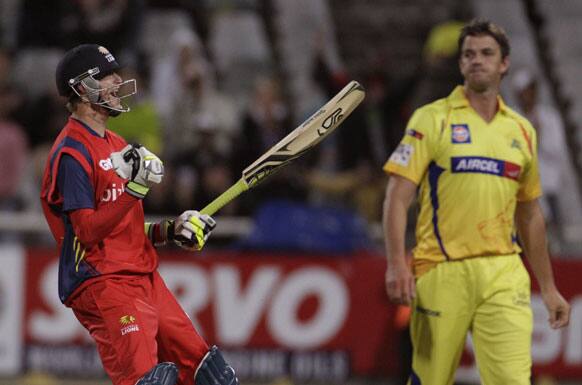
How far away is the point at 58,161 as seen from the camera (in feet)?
20.7

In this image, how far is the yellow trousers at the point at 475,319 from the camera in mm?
6922

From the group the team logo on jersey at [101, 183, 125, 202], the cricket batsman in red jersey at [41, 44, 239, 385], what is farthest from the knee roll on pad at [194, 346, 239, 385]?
the team logo on jersey at [101, 183, 125, 202]

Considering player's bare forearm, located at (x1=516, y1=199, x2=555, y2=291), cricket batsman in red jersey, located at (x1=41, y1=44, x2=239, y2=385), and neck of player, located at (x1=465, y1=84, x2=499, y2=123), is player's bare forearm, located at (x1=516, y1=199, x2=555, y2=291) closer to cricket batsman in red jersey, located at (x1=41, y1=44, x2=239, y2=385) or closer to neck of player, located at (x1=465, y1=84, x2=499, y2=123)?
neck of player, located at (x1=465, y1=84, x2=499, y2=123)

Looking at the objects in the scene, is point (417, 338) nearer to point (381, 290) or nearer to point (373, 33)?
point (381, 290)

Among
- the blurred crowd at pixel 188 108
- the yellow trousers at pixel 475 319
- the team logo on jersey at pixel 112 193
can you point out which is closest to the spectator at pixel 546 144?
the blurred crowd at pixel 188 108

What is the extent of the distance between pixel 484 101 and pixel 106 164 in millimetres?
2069

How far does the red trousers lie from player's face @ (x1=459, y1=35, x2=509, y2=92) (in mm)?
1945

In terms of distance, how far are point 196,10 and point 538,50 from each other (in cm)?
412

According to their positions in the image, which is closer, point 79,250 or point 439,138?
point 79,250

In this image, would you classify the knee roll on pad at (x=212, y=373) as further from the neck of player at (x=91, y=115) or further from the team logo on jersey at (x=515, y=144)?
the team logo on jersey at (x=515, y=144)

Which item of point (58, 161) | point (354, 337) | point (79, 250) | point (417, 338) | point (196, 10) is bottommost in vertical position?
point (354, 337)

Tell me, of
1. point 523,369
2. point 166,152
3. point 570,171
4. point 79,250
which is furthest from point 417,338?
point 570,171

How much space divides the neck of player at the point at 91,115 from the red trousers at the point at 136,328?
72cm

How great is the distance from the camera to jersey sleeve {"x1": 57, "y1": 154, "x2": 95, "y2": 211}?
245 inches
